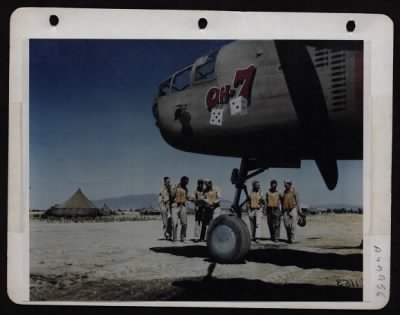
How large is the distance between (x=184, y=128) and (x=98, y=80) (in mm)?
261

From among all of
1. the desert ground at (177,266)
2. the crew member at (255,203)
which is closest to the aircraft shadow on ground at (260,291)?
the desert ground at (177,266)

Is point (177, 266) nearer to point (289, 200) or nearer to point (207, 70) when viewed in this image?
point (289, 200)

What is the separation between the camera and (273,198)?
5.28ft

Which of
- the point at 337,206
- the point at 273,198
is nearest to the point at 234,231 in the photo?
the point at 273,198

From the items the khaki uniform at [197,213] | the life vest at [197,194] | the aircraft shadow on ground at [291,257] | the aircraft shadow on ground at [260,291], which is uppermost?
the life vest at [197,194]

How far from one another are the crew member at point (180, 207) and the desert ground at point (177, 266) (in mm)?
19

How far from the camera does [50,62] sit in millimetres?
1603

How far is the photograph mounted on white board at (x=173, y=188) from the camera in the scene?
160 cm

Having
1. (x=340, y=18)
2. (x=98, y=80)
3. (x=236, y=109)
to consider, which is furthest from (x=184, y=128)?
(x=340, y=18)

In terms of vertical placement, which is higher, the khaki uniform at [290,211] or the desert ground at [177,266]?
the khaki uniform at [290,211]

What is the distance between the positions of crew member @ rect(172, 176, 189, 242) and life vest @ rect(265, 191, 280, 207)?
0.22 m

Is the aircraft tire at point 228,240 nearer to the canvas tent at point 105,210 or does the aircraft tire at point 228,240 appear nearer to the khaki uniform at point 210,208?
the khaki uniform at point 210,208

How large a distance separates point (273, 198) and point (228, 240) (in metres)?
0.16

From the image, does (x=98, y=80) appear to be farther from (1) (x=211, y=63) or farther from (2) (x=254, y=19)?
(2) (x=254, y=19)
